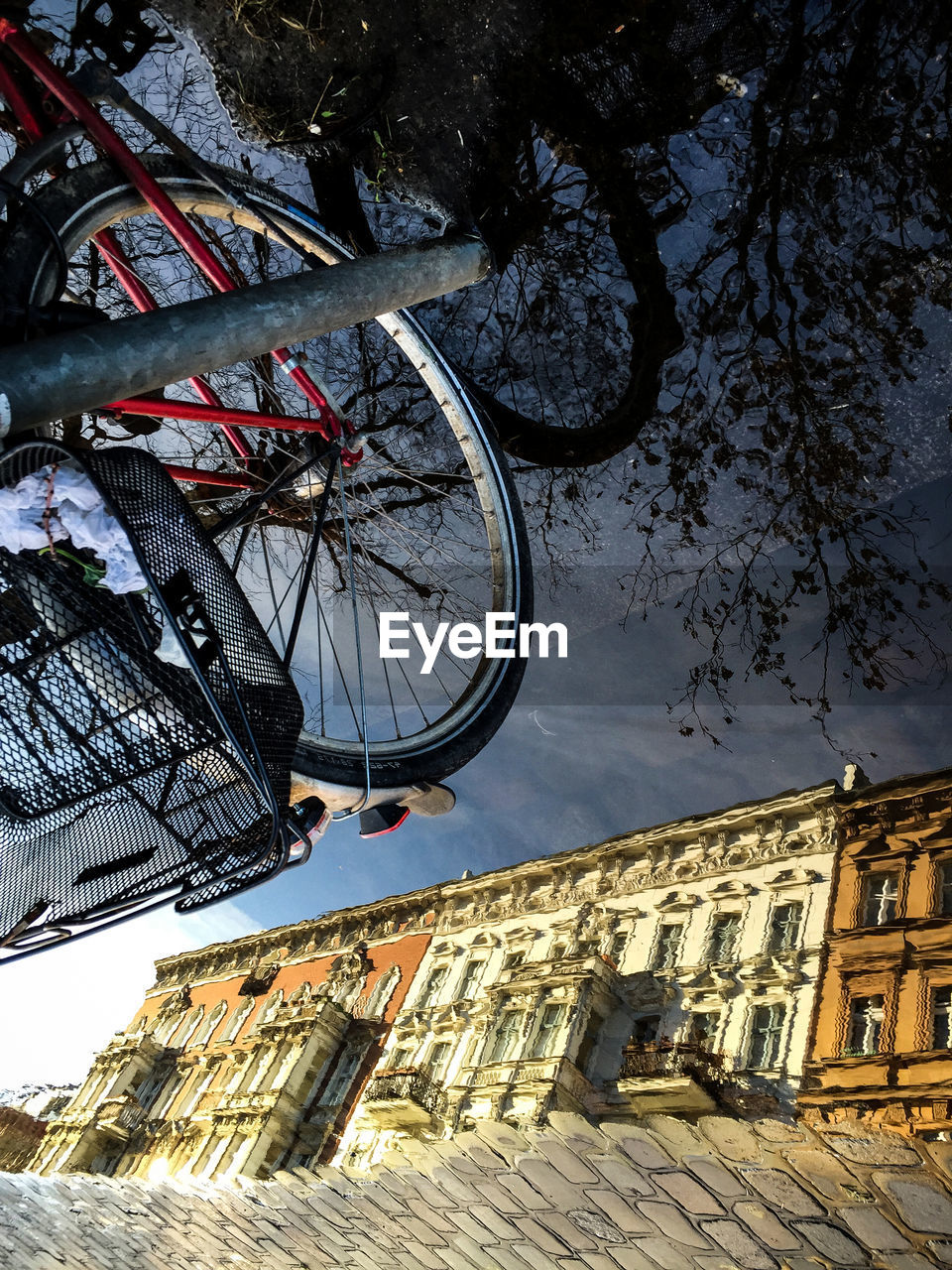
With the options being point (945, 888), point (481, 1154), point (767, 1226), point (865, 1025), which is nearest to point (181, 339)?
point (767, 1226)

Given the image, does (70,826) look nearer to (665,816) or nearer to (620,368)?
(620,368)

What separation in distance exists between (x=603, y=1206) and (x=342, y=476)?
12828 mm

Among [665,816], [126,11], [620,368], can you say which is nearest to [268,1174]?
[665,816]

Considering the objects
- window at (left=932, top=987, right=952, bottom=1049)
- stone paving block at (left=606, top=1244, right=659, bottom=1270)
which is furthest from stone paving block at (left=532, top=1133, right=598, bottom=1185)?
window at (left=932, top=987, right=952, bottom=1049)

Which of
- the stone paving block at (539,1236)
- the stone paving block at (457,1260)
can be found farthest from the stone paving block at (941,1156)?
the stone paving block at (457,1260)

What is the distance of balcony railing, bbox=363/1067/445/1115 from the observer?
682 inches

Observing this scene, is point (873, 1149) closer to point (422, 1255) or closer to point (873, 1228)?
point (873, 1228)

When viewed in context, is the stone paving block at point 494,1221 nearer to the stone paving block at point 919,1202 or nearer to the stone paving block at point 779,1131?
the stone paving block at point 779,1131

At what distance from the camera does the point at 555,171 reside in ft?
20.7

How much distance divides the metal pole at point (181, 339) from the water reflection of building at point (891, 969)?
11.9 m

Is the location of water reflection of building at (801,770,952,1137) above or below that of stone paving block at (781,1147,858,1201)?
above

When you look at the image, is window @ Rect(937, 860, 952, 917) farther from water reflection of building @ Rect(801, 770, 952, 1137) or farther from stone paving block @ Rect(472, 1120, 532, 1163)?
stone paving block @ Rect(472, 1120, 532, 1163)

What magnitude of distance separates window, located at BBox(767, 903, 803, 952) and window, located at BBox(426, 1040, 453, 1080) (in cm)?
742

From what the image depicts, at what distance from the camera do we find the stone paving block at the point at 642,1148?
40.9 feet
